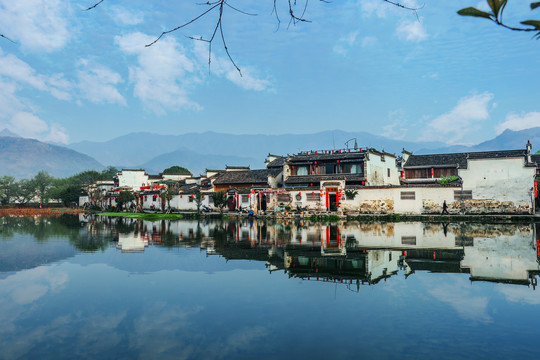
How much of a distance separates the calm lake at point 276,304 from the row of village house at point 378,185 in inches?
689

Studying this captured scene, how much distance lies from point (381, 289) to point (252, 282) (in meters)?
3.16

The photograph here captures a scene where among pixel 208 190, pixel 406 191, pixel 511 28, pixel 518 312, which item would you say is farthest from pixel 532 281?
pixel 208 190

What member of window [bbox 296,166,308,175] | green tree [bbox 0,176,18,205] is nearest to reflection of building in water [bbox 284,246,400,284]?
window [bbox 296,166,308,175]

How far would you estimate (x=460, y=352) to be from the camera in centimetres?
532

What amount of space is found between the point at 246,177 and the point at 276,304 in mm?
39424

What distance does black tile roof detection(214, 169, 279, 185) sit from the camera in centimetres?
4516

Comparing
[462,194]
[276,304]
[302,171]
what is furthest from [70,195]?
[276,304]

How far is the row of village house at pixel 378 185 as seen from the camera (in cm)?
3022

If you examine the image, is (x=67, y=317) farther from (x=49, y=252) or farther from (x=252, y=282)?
(x=49, y=252)

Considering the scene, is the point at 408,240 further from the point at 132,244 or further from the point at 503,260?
the point at 132,244

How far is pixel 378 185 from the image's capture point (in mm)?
37719

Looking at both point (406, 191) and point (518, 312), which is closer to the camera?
point (518, 312)

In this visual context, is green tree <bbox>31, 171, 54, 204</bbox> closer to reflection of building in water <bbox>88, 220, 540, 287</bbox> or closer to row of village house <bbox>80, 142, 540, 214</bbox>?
row of village house <bbox>80, 142, 540, 214</bbox>

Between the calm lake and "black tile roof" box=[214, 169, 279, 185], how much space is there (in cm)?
3056
